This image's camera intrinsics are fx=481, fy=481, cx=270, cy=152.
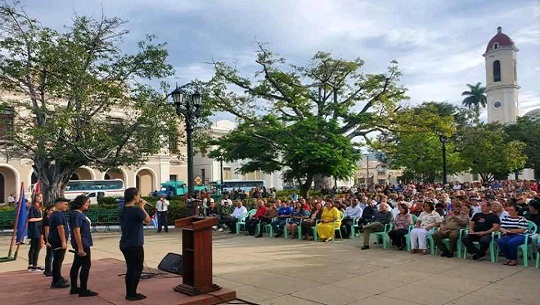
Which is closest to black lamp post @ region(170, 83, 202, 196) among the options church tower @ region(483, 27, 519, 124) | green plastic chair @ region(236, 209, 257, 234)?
green plastic chair @ region(236, 209, 257, 234)

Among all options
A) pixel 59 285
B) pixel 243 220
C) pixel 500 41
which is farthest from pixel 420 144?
pixel 500 41

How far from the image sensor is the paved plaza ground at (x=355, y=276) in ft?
21.9

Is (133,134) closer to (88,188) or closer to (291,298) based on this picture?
(291,298)

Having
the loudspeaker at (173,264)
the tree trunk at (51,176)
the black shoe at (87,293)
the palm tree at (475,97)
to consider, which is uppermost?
the palm tree at (475,97)

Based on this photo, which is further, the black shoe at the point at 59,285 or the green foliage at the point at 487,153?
the green foliage at the point at 487,153

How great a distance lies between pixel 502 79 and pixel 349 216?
72167mm

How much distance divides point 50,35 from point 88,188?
26385mm

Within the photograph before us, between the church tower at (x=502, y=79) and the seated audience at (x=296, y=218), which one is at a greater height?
the church tower at (x=502, y=79)

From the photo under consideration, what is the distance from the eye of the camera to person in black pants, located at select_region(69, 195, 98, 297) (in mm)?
6824

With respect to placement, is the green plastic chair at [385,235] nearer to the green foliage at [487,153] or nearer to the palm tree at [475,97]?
the green foliage at [487,153]

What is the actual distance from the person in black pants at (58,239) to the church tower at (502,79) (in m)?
78.2

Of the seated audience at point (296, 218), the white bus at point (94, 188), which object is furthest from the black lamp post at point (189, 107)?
the white bus at point (94, 188)

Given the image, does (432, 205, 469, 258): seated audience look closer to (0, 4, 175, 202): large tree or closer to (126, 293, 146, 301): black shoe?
(126, 293, 146, 301): black shoe

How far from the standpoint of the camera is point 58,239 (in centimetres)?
745
